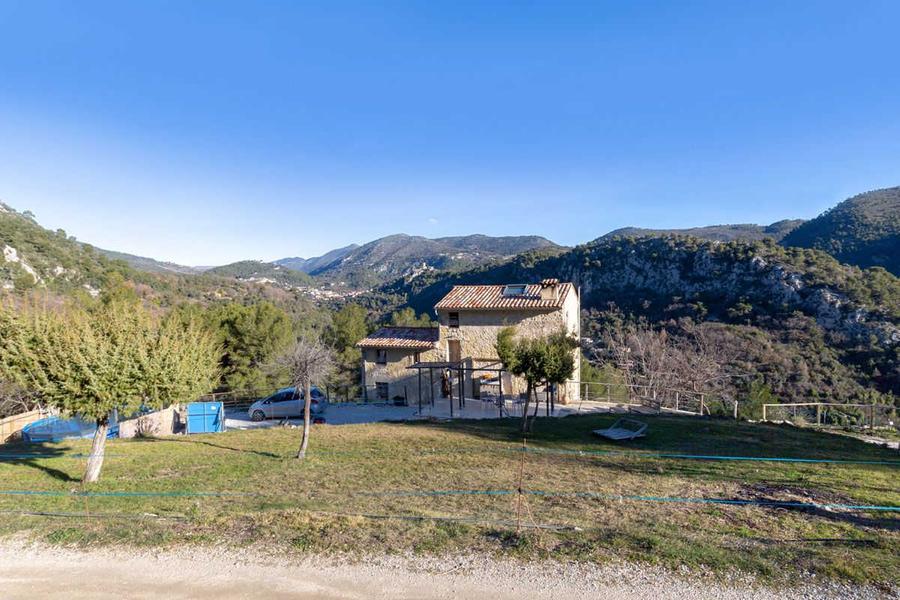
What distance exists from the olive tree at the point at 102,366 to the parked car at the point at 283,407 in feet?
35.2

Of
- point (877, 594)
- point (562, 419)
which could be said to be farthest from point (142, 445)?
point (877, 594)

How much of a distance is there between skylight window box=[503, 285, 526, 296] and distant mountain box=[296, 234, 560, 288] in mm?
106140

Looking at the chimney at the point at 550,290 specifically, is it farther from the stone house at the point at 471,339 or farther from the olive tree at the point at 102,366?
the olive tree at the point at 102,366

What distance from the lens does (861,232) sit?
59.4m

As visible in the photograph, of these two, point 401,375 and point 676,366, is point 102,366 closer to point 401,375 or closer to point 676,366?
point 401,375

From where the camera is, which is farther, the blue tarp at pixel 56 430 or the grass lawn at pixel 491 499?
the blue tarp at pixel 56 430

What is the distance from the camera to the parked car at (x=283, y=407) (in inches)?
862

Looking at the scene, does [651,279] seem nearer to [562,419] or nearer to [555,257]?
[555,257]

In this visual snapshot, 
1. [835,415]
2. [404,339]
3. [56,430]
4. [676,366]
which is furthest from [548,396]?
[56,430]

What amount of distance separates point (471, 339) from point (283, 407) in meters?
10.8

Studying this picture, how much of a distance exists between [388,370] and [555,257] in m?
54.7

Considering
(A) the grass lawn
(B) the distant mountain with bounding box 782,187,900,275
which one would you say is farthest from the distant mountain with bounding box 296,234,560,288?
(A) the grass lawn

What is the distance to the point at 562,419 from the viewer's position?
18.9 m

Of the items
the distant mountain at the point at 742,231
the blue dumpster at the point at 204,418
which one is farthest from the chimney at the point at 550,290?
the distant mountain at the point at 742,231
